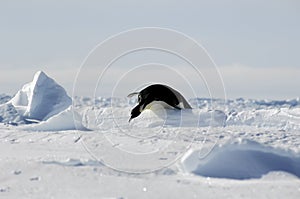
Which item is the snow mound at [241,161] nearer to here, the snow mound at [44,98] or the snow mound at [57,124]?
the snow mound at [57,124]

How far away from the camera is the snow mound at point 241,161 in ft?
16.5

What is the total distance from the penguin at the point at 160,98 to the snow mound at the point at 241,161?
3.47 metres

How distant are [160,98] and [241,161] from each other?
3.83m

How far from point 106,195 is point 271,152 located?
2.03m

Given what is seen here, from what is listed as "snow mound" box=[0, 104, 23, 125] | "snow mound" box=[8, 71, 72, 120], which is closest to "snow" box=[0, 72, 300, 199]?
"snow mound" box=[8, 71, 72, 120]

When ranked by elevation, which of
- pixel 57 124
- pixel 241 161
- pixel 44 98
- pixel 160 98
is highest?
pixel 160 98

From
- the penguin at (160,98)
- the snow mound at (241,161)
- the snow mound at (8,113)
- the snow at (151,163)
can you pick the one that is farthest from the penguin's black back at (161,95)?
the snow mound at (8,113)

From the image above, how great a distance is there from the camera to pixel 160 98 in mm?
8898

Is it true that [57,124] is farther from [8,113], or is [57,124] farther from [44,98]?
[8,113]

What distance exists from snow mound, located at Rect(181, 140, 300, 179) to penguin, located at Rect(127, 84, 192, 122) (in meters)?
3.47

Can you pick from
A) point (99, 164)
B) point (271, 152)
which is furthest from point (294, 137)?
point (99, 164)

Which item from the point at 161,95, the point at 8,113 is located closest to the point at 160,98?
the point at 161,95

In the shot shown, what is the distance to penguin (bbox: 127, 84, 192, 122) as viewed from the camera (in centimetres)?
884

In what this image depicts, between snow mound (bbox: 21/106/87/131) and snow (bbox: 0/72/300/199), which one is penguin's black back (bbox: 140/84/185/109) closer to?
snow (bbox: 0/72/300/199)
